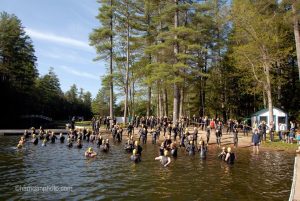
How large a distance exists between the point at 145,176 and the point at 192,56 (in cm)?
2194

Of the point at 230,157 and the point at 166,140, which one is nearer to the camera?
the point at 230,157

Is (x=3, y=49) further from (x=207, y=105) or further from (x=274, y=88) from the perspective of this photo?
(x=274, y=88)

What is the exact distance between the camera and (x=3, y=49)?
7088 cm

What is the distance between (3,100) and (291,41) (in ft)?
170

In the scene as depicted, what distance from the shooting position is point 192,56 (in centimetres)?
3775

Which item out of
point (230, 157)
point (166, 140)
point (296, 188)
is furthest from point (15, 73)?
point (296, 188)

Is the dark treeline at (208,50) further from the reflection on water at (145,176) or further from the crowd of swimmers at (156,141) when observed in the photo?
the reflection on water at (145,176)

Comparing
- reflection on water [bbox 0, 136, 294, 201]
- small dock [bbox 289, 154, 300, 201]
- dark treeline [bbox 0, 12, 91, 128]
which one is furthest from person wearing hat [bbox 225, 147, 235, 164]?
dark treeline [bbox 0, 12, 91, 128]

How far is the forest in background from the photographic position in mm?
38750


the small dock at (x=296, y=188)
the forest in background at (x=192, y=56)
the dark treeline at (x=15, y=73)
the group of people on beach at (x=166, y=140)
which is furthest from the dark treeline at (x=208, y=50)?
the dark treeline at (x=15, y=73)

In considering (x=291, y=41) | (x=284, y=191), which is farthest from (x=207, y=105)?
(x=284, y=191)

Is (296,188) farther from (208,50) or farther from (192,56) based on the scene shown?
(208,50)

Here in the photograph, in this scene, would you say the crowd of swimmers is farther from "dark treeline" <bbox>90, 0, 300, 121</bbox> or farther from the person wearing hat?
"dark treeline" <bbox>90, 0, 300, 121</bbox>

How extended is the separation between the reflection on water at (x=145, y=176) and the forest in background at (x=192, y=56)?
50.0 ft
